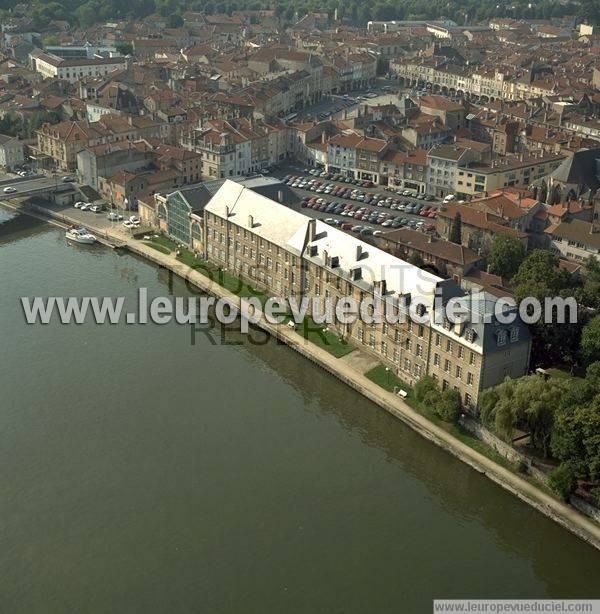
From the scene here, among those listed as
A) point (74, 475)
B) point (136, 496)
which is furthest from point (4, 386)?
point (136, 496)

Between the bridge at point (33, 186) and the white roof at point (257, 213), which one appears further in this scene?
the bridge at point (33, 186)

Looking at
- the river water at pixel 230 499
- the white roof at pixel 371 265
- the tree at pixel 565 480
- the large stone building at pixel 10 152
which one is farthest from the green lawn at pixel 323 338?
the large stone building at pixel 10 152

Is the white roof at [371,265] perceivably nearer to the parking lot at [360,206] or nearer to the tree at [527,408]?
the tree at [527,408]

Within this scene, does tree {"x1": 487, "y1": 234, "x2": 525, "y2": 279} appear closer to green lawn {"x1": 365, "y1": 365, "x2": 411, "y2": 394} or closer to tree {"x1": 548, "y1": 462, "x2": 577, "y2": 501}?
green lawn {"x1": 365, "y1": 365, "x2": 411, "y2": 394}

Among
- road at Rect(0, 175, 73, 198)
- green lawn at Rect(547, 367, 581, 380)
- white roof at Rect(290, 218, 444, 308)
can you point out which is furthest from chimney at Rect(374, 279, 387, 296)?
road at Rect(0, 175, 73, 198)

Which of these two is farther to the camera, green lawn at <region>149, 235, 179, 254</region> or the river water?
green lawn at <region>149, 235, 179, 254</region>

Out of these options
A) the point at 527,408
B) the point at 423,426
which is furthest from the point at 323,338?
the point at 527,408

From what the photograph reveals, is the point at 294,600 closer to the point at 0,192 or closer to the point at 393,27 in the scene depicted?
the point at 0,192
